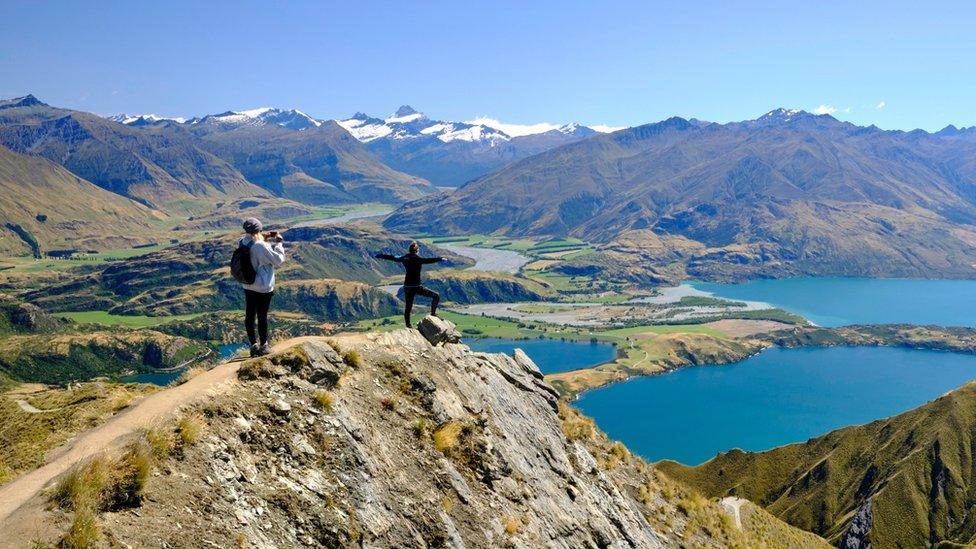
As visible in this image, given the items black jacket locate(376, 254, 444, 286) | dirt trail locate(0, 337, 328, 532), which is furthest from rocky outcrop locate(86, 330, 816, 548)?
black jacket locate(376, 254, 444, 286)

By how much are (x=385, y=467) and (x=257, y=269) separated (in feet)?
22.1

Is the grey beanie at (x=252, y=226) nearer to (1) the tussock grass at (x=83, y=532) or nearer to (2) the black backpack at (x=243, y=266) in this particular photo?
(2) the black backpack at (x=243, y=266)

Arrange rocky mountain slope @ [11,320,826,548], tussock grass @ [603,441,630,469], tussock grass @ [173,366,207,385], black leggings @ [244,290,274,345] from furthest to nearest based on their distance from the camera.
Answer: tussock grass @ [603,441,630,469]
black leggings @ [244,290,274,345]
tussock grass @ [173,366,207,385]
rocky mountain slope @ [11,320,826,548]

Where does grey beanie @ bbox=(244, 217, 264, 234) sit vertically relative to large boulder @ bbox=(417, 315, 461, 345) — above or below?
above

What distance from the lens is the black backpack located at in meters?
17.1

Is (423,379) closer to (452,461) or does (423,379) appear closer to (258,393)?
(452,461)

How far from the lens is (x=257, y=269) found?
1742 cm

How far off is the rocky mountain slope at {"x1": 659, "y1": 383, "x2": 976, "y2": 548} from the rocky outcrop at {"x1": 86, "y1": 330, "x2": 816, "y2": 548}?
88.9m

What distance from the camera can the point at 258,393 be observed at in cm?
1548

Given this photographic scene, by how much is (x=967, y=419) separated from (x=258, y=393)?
495 feet

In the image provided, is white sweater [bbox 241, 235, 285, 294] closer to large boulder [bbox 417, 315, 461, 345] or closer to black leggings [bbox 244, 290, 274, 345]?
black leggings [bbox 244, 290, 274, 345]

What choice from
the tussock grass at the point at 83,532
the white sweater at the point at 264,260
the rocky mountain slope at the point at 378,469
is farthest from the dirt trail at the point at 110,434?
the white sweater at the point at 264,260

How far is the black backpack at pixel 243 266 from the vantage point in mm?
17094

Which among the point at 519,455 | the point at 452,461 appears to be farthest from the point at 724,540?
the point at 452,461
